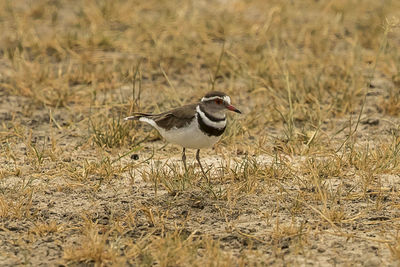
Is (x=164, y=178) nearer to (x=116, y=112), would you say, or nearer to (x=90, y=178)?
(x=90, y=178)

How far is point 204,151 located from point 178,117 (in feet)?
→ 2.79

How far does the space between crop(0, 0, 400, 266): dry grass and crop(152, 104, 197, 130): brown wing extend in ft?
1.05

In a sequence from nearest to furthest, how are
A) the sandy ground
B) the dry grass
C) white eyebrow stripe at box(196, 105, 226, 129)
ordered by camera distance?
the sandy ground, the dry grass, white eyebrow stripe at box(196, 105, 226, 129)

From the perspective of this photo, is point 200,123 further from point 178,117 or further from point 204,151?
point 204,151

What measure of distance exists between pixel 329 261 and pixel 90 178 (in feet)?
6.51

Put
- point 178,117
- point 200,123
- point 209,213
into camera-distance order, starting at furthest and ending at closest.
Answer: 1. point 178,117
2. point 200,123
3. point 209,213

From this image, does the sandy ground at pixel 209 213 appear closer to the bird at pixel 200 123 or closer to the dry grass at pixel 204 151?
the dry grass at pixel 204 151

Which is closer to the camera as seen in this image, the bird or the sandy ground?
the sandy ground

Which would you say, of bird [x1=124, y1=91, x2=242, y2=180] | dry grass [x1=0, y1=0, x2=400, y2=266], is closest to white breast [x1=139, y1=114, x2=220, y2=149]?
bird [x1=124, y1=91, x2=242, y2=180]

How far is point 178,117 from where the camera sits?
4887 millimetres

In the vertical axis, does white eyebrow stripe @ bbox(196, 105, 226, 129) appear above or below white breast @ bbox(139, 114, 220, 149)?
above

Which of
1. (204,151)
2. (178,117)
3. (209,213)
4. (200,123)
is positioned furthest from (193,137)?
(204,151)

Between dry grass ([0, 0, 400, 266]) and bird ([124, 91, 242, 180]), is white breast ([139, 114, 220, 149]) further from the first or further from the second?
dry grass ([0, 0, 400, 266])

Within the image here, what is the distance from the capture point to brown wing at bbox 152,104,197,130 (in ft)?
15.8
